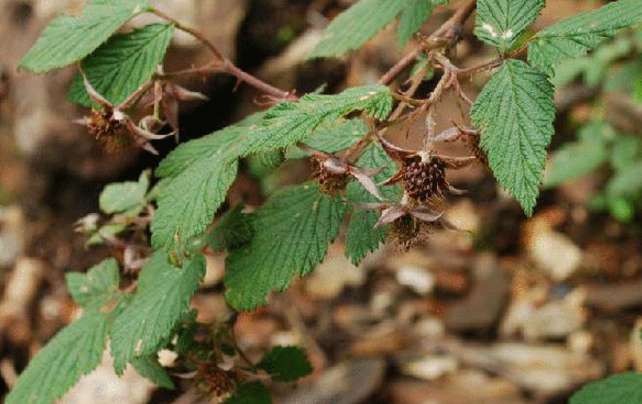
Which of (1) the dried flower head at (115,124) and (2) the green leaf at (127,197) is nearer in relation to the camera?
(1) the dried flower head at (115,124)

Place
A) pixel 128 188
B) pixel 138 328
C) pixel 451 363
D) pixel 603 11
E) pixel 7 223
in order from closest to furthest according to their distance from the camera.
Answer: pixel 603 11
pixel 138 328
pixel 128 188
pixel 451 363
pixel 7 223

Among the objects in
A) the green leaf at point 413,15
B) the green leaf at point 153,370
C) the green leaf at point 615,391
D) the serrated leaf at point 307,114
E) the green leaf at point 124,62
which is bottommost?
the green leaf at point 615,391

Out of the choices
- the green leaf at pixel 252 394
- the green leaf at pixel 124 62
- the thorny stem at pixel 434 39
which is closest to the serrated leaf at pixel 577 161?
the thorny stem at pixel 434 39

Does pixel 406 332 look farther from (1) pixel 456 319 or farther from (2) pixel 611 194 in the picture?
(2) pixel 611 194

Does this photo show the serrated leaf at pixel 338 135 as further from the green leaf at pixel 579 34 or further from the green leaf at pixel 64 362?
the green leaf at pixel 64 362

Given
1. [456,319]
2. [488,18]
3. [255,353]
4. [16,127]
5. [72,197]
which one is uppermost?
[488,18]

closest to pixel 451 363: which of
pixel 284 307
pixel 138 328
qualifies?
pixel 284 307
